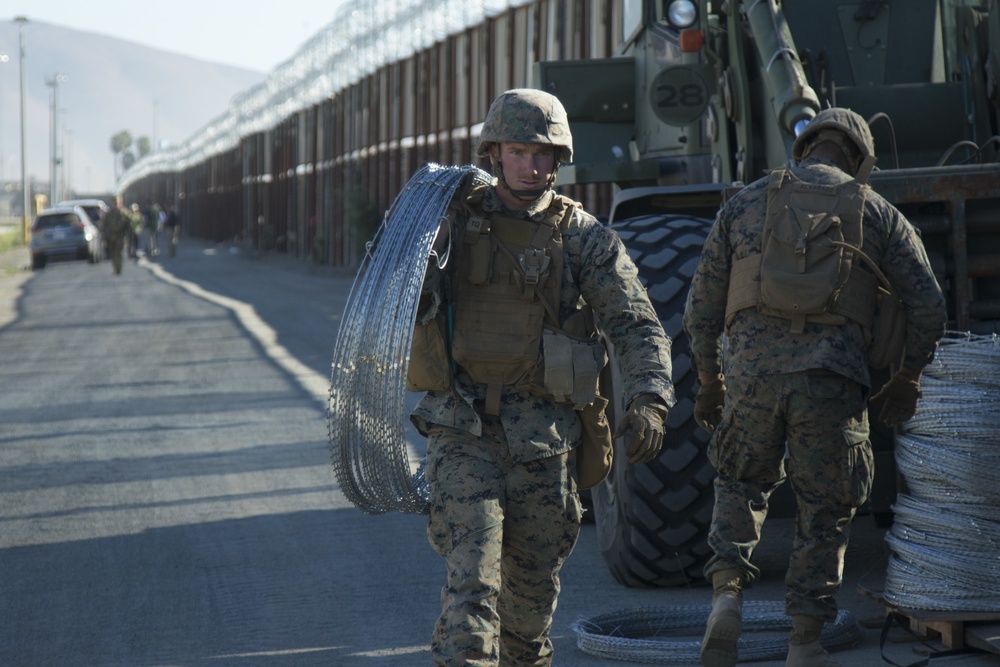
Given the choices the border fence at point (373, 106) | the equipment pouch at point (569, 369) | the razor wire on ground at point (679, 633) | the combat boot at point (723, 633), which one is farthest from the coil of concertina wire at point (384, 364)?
the border fence at point (373, 106)

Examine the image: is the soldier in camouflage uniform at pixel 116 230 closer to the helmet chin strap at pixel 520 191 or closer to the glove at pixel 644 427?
the helmet chin strap at pixel 520 191

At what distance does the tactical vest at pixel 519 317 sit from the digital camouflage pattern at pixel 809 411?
0.76 m

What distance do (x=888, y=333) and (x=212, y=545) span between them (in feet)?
12.8

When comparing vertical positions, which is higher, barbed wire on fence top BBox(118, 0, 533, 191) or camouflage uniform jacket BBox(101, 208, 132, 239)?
barbed wire on fence top BBox(118, 0, 533, 191)

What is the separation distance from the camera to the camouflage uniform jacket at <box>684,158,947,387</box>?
15.6 feet

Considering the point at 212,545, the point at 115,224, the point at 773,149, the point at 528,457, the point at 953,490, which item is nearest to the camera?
the point at 528,457

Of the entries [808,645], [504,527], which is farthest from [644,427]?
[808,645]

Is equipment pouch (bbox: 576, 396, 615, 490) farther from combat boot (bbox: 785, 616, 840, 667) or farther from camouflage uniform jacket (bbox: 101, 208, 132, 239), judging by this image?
camouflage uniform jacket (bbox: 101, 208, 132, 239)

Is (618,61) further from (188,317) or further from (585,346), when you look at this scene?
(188,317)

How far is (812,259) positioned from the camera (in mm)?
4742

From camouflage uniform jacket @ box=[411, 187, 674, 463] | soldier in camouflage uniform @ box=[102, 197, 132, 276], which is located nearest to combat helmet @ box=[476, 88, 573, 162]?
camouflage uniform jacket @ box=[411, 187, 674, 463]

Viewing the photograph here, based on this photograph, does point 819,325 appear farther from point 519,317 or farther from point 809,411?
point 519,317

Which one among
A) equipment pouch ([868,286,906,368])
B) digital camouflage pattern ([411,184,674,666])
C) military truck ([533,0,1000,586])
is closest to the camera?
digital camouflage pattern ([411,184,674,666])

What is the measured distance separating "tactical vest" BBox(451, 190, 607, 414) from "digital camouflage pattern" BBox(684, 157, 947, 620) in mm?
759
